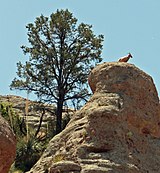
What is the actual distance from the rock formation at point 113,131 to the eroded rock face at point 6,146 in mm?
696

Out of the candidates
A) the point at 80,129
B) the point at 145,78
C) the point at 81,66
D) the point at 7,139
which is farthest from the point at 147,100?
the point at 81,66

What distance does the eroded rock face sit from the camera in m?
8.77

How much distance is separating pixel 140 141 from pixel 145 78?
1.57 m

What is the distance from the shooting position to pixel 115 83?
33.6 feet

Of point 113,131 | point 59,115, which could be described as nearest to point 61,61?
point 59,115

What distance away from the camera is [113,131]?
30.0 feet

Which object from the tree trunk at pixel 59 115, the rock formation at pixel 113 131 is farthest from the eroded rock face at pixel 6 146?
the tree trunk at pixel 59 115

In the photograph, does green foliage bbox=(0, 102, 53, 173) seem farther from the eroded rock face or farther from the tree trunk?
the eroded rock face

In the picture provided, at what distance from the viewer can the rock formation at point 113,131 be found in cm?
869

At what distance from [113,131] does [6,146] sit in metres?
1.87

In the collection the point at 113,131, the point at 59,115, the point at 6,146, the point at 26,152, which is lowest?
the point at 6,146

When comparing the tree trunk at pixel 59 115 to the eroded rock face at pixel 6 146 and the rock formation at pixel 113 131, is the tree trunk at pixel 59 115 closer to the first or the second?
the rock formation at pixel 113 131

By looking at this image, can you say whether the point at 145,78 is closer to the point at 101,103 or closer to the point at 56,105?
the point at 101,103

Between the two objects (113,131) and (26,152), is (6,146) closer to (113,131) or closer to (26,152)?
(113,131)
